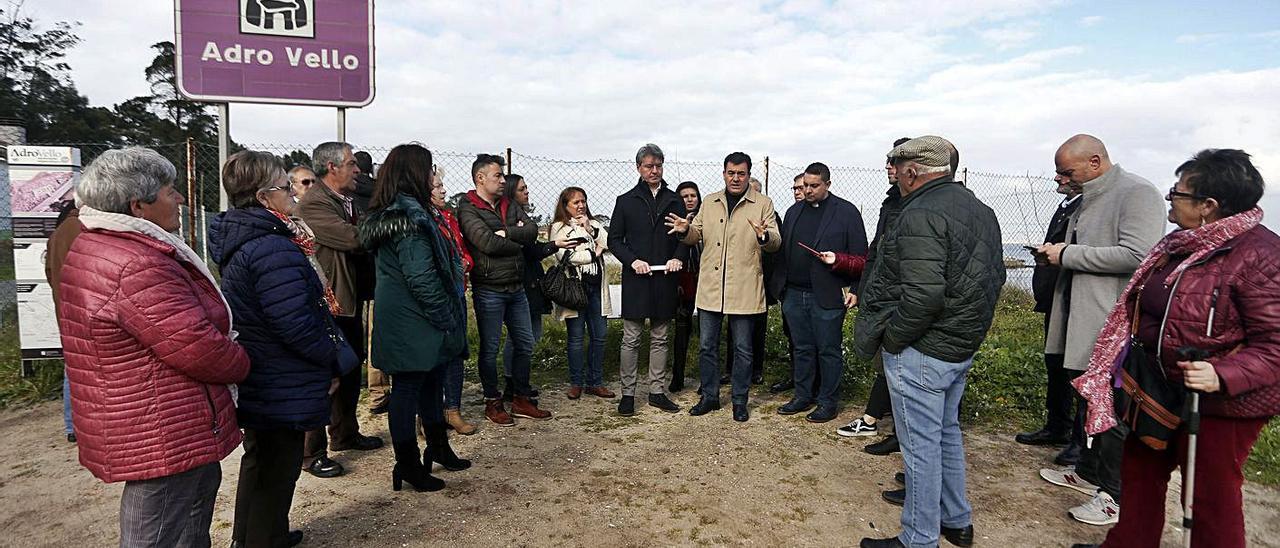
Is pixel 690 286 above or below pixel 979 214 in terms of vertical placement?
below

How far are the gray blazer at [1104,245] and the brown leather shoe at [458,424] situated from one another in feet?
12.0

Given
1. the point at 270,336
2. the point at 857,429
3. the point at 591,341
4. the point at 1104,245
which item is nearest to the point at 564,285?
the point at 591,341

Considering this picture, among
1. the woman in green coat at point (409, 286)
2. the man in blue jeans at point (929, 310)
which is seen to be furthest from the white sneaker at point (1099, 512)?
the woman in green coat at point (409, 286)

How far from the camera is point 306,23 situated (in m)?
5.45

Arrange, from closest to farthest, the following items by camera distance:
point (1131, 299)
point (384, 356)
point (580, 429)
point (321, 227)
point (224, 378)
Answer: point (224, 378)
point (1131, 299)
point (384, 356)
point (321, 227)
point (580, 429)

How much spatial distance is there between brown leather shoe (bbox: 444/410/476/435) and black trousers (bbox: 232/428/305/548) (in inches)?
77.8

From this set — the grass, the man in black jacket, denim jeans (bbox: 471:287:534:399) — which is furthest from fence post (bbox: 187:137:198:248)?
the man in black jacket

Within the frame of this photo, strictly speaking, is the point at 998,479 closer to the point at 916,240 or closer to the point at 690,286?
the point at 916,240

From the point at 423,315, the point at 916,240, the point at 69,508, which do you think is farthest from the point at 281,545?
the point at 916,240

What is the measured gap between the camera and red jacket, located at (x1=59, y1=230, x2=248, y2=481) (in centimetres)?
195

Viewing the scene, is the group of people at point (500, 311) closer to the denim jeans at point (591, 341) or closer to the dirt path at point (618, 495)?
the dirt path at point (618, 495)

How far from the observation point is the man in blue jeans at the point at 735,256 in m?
4.94

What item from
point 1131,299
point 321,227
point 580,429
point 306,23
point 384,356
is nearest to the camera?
point 1131,299

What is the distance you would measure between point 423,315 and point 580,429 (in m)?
1.80
